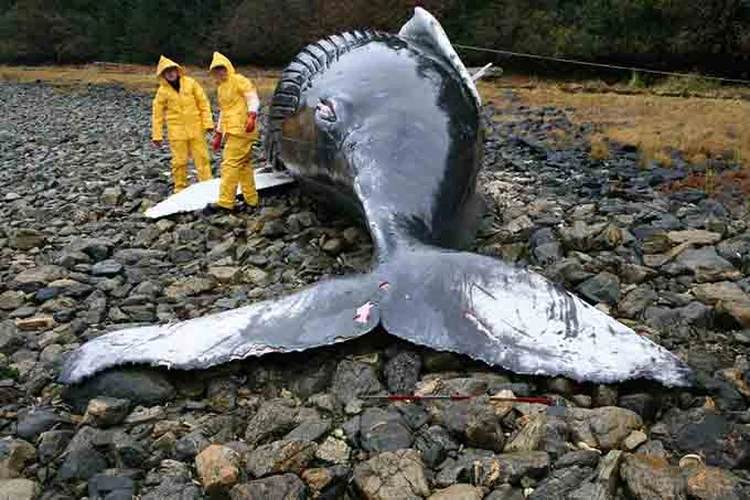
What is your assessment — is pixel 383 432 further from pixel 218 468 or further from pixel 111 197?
pixel 111 197

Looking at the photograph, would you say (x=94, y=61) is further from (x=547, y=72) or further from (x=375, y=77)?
(x=375, y=77)

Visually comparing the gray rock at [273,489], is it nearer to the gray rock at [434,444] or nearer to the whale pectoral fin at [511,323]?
the gray rock at [434,444]

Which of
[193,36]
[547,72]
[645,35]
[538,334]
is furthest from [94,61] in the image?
[538,334]

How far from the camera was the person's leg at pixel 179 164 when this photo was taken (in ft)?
27.4

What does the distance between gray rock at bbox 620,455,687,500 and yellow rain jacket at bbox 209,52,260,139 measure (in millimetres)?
5381

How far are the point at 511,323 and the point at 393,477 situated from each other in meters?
0.99

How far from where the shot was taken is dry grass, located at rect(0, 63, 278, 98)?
2677 centimetres

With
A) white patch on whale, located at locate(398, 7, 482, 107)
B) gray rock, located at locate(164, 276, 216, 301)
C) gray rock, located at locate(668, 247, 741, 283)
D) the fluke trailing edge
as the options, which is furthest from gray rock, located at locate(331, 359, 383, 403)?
white patch on whale, located at locate(398, 7, 482, 107)

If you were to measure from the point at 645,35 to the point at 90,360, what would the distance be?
23365mm

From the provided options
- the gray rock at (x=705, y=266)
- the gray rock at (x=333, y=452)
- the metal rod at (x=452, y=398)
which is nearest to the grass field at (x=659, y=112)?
the gray rock at (x=705, y=266)

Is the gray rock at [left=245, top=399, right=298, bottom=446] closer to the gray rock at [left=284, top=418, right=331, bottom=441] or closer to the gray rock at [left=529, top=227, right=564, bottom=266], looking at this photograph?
the gray rock at [left=284, top=418, right=331, bottom=441]

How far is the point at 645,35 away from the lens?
23.1 m

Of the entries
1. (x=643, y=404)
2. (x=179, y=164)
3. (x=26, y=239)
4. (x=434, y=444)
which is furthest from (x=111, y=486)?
(x=179, y=164)

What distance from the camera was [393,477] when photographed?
2916 millimetres
